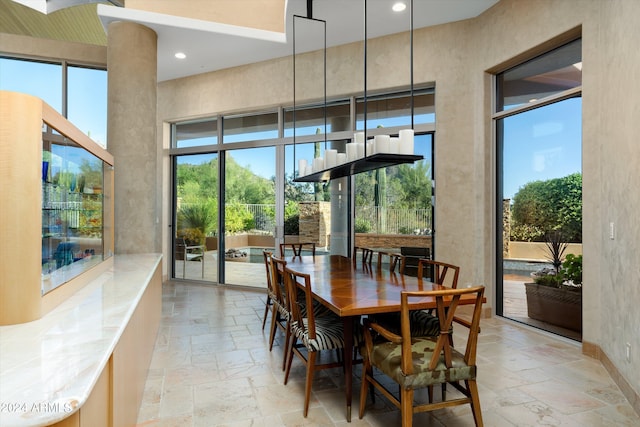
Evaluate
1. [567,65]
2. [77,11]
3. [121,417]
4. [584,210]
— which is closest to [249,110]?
[77,11]

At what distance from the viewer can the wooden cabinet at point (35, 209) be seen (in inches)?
68.8

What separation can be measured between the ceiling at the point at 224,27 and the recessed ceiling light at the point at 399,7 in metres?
0.07

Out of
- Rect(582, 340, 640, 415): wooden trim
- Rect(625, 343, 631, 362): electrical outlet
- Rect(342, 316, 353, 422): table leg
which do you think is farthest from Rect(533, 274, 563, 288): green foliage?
Rect(342, 316, 353, 422): table leg

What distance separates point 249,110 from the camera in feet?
22.0

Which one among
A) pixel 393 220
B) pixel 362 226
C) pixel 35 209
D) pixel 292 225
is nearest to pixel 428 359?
pixel 35 209

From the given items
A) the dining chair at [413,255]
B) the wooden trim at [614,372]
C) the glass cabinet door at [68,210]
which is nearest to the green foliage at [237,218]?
the dining chair at [413,255]

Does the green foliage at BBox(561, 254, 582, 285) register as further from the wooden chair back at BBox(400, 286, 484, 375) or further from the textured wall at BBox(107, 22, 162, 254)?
the textured wall at BBox(107, 22, 162, 254)

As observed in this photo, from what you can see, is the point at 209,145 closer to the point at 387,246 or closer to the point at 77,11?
the point at 77,11

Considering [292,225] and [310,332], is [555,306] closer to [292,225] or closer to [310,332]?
[310,332]

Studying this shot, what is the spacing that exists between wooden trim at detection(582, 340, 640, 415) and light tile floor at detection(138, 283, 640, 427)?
0.14 feet

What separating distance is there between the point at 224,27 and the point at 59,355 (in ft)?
15.9

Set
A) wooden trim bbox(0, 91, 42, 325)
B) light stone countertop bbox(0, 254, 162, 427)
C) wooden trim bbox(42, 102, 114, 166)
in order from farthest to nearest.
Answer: wooden trim bbox(42, 102, 114, 166)
wooden trim bbox(0, 91, 42, 325)
light stone countertop bbox(0, 254, 162, 427)

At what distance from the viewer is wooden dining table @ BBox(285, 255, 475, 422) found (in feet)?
7.63

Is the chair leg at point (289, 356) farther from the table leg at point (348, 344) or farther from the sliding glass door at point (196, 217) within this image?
the sliding glass door at point (196, 217)
